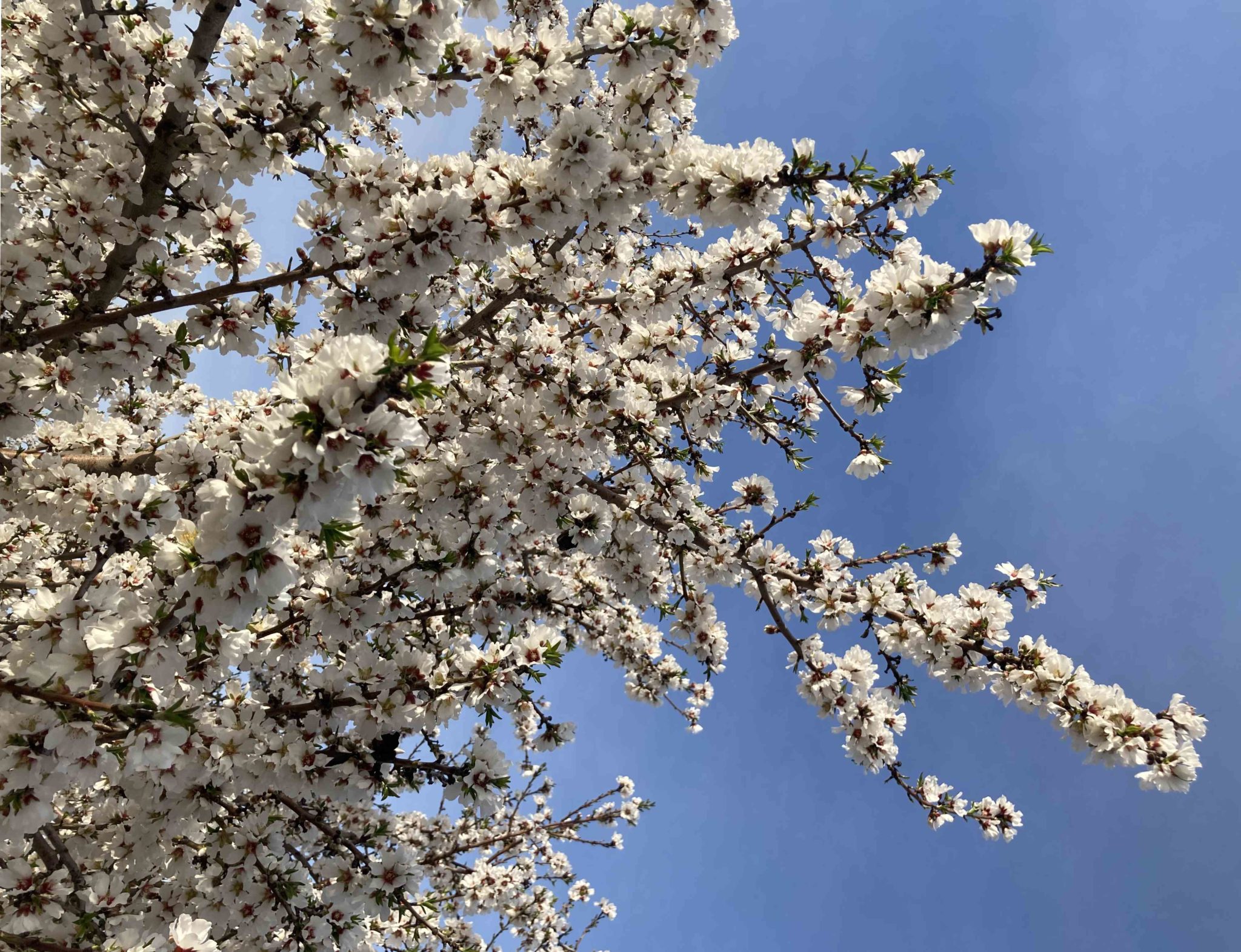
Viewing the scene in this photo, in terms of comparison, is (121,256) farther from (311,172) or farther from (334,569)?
(334,569)

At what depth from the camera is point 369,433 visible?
224 centimetres

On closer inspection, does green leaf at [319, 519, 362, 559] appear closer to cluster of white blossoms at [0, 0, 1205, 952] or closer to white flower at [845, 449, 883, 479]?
cluster of white blossoms at [0, 0, 1205, 952]

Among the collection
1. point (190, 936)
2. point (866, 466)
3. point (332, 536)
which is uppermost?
point (866, 466)

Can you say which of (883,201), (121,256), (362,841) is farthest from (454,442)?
(883,201)

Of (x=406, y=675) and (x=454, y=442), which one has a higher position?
(x=454, y=442)

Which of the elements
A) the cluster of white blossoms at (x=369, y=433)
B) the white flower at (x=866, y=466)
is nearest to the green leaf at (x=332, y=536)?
the cluster of white blossoms at (x=369, y=433)

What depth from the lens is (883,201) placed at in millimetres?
4816

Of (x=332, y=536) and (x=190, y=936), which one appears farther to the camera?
(x=190, y=936)

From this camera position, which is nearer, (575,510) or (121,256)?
(121,256)

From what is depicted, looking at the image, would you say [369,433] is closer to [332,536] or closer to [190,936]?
[332,536]

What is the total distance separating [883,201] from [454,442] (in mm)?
4399

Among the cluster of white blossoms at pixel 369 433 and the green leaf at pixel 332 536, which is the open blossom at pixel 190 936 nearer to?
the cluster of white blossoms at pixel 369 433

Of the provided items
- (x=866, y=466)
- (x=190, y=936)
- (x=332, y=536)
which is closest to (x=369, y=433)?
(x=332, y=536)

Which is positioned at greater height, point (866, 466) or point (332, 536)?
point (866, 466)
